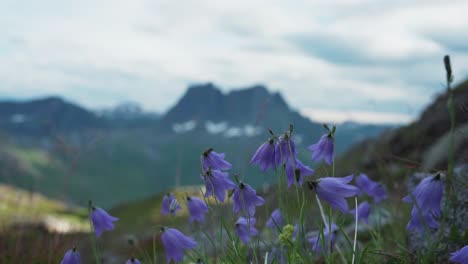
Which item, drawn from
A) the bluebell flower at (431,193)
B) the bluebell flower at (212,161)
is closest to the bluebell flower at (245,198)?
the bluebell flower at (212,161)

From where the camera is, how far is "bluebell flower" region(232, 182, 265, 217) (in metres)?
3.47

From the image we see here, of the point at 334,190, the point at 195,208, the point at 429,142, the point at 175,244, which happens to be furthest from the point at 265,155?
the point at 429,142

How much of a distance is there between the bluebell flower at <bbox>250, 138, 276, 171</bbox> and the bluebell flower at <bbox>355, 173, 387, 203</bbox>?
1644 mm

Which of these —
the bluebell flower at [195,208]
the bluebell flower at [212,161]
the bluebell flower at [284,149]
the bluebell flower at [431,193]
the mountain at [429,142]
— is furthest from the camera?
the mountain at [429,142]

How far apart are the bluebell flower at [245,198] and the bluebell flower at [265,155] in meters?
0.19

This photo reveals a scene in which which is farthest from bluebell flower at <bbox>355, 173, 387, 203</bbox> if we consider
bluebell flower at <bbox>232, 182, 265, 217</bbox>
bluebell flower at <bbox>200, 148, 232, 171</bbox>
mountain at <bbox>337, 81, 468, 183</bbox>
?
mountain at <bbox>337, 81, 468, 183</bbox>

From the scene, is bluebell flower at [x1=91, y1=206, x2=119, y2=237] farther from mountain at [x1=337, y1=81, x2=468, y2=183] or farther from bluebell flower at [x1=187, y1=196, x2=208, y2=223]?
mountain at [x1=337, y1=81, x2=468, y2=183]

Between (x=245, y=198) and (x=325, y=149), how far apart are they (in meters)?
0.65

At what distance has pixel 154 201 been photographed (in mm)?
94500

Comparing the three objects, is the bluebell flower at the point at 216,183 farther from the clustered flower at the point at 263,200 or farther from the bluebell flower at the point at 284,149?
the bluebell flower at the point at 284,149

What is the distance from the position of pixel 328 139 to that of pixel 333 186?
0.58 m

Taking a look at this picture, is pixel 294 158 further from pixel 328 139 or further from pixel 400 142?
pixel 400 142

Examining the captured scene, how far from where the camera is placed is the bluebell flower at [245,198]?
3473mm

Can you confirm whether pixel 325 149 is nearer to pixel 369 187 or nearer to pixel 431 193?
pixel 431 193
